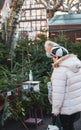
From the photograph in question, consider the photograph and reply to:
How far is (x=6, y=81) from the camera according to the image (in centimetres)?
875

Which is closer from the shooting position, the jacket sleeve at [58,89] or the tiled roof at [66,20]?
the jacket sleeve at [58,89]

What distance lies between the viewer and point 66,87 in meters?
6.16

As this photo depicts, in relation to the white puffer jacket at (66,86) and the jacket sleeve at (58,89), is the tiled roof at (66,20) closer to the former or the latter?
the white puffer jacket at (66,86)

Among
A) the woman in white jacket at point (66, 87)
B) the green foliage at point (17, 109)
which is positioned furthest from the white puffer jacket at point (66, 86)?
the green foliage at point (17, 109)

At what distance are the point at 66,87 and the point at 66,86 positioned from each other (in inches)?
0.6

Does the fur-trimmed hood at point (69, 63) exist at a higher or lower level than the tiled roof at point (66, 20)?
higher

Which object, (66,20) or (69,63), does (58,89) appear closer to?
(69,63)

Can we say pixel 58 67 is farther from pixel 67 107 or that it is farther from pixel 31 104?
pixel 31 104

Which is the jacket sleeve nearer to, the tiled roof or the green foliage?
the green foliage

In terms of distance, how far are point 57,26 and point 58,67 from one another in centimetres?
1494

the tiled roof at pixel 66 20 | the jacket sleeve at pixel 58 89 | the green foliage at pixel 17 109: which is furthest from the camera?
the tiled roof at pixel 66 20

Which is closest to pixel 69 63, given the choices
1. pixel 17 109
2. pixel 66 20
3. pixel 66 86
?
pixel 66 86

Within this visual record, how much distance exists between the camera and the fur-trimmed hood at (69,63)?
628 cm

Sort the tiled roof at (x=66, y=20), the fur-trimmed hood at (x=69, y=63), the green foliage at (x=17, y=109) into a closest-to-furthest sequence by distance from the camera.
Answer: the fur-trimmed hood at (x=69, y=63) < the green foliage at (x=17, y=109) < the tiled roof at (x=66, y=20)
